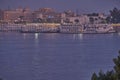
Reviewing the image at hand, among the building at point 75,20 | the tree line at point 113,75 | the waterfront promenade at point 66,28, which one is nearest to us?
the tree line at point 113,75

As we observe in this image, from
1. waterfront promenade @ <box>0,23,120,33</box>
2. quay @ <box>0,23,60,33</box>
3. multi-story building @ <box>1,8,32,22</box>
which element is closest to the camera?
waterfront promenade @ <box>0,23,120,33</box>

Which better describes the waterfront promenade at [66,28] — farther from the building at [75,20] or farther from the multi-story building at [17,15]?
the multi-story building at [17,15]

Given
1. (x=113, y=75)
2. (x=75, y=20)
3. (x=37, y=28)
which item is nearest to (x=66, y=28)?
(x=37, y=28)

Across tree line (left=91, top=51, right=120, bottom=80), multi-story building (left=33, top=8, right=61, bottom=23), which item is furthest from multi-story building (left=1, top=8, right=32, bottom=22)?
tree line (left=91, top=51, right=120, bottom=80)

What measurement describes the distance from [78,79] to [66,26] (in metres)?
24.2

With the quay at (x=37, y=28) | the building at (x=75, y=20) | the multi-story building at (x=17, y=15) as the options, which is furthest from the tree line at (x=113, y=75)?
the multi-story building at (x=17, y=15)

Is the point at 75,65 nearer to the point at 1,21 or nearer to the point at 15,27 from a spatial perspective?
the point at 15,27

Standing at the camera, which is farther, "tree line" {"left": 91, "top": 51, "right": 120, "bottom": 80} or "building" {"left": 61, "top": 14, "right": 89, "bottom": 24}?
"building" {"left": 61, "top": 14, "right": 89, "bottom": 24}

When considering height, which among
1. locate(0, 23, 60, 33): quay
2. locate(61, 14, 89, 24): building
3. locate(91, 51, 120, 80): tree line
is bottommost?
locate(0, 23, 60, 33): quay

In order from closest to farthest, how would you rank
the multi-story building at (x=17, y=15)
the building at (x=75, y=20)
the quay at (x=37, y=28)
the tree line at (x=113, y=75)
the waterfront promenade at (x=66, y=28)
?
the tree line at (x=113, y=75), the waterfront promenade at (x=66, y=28), the quay at (x=37, y=28), the building at (x=75, y=20), the multi-story building at (x=17, y=15)

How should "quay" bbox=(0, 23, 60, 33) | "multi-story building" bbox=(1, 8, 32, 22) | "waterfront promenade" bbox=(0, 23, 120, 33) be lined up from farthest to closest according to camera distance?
"multi-story building" bbox=(1, 8, 32, 22)
"quay" bbox=(0, 23, 60, 33)
"waterfront promenade" bbox=(0, 23, 120, 33)

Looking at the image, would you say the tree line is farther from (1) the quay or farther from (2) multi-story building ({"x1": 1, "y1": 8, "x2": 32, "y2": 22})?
(2) multi-story building ({"x1": 1, "y1": 8, "x2": 32, "y2": 22})

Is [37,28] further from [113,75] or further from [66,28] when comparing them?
[113,75]

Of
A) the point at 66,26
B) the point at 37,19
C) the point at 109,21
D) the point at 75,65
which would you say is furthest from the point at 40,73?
the point at 37,19
